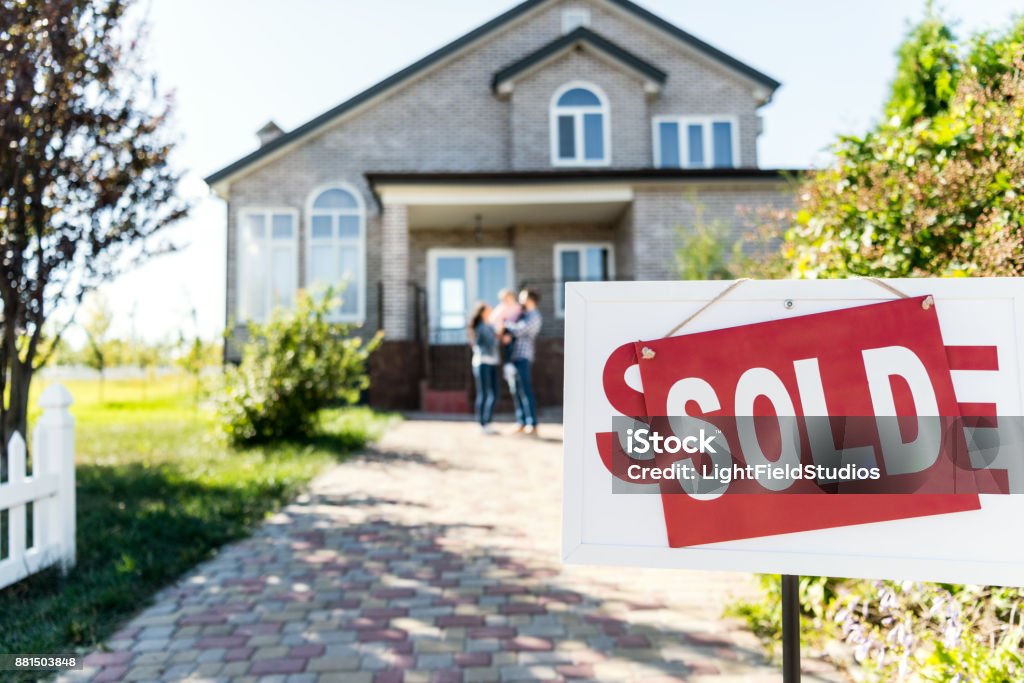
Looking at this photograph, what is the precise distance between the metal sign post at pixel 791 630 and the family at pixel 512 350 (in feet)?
25.4

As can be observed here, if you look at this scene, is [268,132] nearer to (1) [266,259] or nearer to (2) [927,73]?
(1) [266,259]

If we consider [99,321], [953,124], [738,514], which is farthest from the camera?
[99,321]

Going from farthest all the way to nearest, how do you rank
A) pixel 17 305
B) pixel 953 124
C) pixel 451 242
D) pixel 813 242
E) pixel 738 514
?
pixel 451 242, pixel 17 305, pixel 813 242, pixel 953 124, pixel 738 514

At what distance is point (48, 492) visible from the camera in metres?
3.96

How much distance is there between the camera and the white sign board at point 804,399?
1608mm

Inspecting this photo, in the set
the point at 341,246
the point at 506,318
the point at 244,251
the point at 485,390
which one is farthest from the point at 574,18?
the point at 485,390

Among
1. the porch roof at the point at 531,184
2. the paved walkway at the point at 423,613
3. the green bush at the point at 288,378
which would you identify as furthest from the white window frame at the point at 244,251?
the paved walkway at the point at 423,613

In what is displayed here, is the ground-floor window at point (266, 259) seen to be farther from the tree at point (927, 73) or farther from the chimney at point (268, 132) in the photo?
the tree at point (927, 73)

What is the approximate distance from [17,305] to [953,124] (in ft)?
18.0

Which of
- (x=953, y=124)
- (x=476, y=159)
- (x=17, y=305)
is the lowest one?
(x=17, y=305)

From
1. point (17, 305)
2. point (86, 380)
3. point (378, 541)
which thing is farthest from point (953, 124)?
point (86, 380)

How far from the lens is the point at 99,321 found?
21.7 meters

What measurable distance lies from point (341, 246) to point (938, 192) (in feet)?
47.5

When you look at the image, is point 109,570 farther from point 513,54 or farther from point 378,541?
point 513,54
